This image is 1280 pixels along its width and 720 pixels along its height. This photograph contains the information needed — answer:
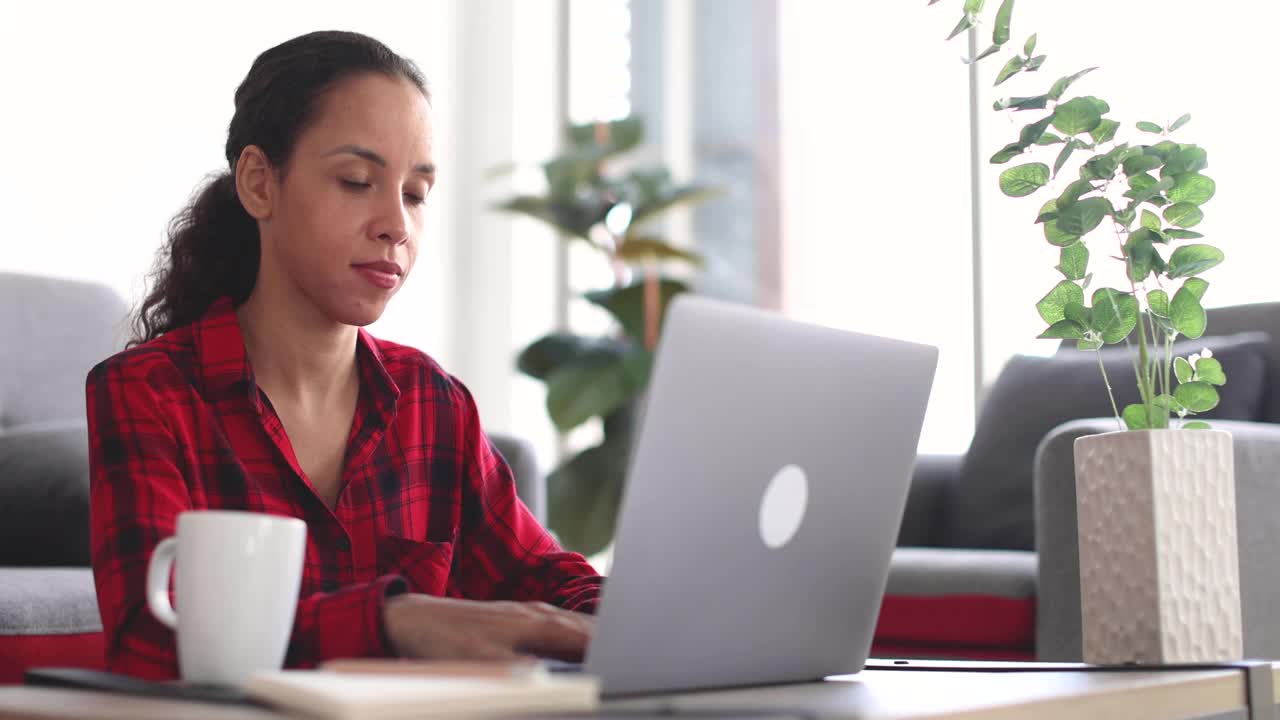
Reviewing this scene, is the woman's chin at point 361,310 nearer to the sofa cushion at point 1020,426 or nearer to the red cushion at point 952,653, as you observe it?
the red cushion at point 952,653

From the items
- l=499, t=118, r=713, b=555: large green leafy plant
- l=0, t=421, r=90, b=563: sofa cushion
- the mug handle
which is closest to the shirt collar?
the mug handle

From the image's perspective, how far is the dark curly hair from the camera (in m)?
1.31

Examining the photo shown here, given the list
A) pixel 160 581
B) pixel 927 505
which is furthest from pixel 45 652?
pixel 927 505

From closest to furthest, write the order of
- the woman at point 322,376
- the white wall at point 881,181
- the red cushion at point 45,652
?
the woman at point 322,376, the red cushion at point 45,652, the white wall at point 881,181

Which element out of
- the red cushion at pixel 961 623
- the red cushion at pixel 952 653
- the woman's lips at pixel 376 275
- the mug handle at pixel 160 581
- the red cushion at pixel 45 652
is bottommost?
the red cushion at pixel 952 653

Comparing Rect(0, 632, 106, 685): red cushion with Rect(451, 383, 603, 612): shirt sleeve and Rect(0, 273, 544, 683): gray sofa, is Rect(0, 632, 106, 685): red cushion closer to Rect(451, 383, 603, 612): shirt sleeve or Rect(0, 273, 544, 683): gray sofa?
Rect(0, 273, 544, 683): gray sofa

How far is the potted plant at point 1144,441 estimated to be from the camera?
1.19m

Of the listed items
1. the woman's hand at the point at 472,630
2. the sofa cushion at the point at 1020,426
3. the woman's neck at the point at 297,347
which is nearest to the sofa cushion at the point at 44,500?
the woman's neck at the point at 297,347

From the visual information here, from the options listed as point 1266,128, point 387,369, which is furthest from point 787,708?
point 1266,128

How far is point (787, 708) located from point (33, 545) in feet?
5.37

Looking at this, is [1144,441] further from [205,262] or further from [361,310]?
[205,262]

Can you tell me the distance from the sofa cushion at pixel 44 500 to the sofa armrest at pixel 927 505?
158 centimetres

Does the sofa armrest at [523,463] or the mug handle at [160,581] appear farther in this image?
the sofa armrest at [523,463]

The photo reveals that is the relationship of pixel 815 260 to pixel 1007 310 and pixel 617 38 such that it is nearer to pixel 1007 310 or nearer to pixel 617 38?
pixel 1007 310
